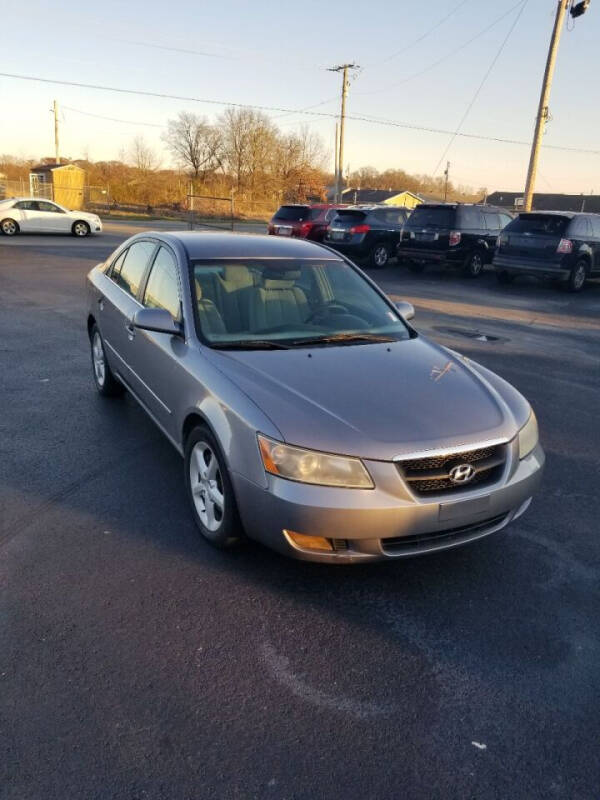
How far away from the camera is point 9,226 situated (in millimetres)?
22578

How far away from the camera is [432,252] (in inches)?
648

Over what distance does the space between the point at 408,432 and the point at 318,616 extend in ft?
3.16

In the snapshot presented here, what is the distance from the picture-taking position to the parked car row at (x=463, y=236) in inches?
568

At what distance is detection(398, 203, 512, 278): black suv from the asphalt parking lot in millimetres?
12695

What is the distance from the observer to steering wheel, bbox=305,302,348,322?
13.7 ft

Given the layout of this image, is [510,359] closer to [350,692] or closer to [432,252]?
[350,692]

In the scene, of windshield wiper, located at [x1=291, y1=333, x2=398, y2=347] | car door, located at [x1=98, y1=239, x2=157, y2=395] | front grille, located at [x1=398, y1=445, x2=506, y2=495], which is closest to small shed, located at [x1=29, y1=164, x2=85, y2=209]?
car door, located at [x1=98, y1=239, x2=157, y2=395]

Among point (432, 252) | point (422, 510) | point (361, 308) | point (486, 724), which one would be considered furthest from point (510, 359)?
point (432, 252)

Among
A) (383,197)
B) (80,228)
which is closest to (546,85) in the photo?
(80,228)

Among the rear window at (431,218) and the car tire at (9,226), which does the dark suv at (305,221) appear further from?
the car tire at (9,226)

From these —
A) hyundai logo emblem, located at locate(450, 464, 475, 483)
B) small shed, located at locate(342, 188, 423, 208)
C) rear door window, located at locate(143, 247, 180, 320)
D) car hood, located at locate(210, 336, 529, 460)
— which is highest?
small shed, located at locate(342, 188, 423, 208)

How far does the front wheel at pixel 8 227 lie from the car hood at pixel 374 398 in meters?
22.2

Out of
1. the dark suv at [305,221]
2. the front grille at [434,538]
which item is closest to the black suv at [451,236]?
the dark suv at [305,221]

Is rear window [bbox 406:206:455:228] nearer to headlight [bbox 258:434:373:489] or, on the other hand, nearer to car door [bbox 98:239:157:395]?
car door [bbox 98:239:157:395]
